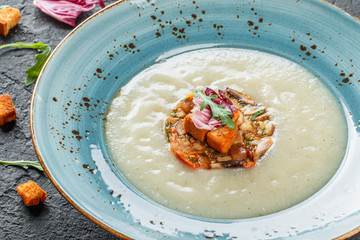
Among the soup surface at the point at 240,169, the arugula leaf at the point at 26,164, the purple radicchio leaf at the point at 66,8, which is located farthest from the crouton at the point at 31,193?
the purple radicchio leaf at the point at 66,8

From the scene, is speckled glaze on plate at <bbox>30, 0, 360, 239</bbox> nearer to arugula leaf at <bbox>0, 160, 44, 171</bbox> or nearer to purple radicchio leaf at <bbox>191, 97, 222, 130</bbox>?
arugula leaf at <bbox>0, 160, 44, 171</bbox>

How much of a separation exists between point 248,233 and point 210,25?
2.03m

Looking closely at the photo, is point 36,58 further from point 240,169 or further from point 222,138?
point 240,169

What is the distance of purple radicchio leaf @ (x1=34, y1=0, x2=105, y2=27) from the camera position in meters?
4.72

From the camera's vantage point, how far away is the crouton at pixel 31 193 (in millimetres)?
3512

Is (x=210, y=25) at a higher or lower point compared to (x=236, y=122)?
higher

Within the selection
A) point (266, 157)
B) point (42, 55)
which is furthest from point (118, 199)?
point (42, 55)

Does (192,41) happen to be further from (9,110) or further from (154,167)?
(9,110)

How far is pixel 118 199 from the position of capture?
3256 millimetres

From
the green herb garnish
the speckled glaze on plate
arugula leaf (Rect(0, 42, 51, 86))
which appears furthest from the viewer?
arugula leaf (Rect(0, 42, 51, 86))

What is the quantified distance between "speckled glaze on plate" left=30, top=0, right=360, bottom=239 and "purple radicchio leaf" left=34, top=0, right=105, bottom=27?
0.80 m

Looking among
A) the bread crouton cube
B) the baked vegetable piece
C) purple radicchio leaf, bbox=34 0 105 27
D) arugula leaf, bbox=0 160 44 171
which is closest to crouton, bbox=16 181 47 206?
arugula leaf, bbox=0 160 44 171

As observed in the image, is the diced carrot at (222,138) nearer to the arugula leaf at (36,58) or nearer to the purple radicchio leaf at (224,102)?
the purple radicchio leaf at (224,102)

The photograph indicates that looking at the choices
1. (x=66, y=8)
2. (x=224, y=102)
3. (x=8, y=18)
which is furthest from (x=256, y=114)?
(x=8, y=18)
